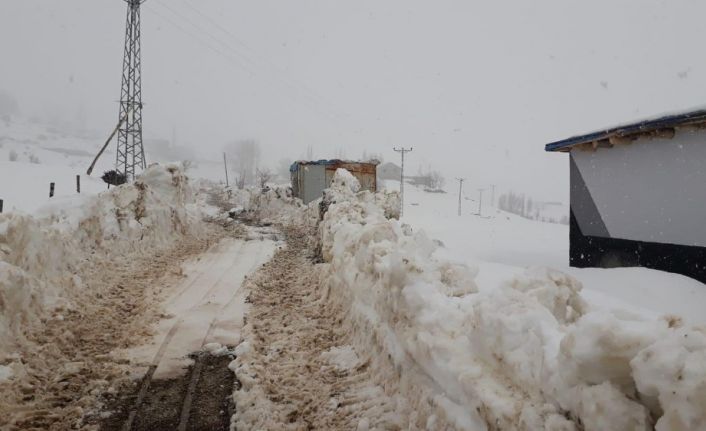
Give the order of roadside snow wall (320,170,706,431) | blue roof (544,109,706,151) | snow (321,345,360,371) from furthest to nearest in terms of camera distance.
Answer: blue roof (544,109,706,151)
snow (321,345,360,371)
roadside snow wall (320,170,706,431)

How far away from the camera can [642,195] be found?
922 cm

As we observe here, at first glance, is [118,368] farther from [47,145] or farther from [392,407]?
[47,145]

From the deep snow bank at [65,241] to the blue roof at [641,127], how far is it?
10889 mm

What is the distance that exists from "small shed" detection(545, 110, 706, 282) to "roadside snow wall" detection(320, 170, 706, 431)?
5.77m

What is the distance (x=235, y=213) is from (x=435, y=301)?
26.6 m

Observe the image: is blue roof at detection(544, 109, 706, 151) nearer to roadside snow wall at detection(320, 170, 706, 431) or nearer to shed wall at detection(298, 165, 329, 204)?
roadside snow wall at detection(320, 170, 706, 431)

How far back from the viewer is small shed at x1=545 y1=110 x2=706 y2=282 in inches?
314

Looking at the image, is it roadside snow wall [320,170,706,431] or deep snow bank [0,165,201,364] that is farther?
deep snow bank [0,165,201,364]

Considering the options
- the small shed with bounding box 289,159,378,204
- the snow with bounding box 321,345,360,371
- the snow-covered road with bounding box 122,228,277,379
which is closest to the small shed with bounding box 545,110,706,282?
the snow with bounding box 321,345,360,371

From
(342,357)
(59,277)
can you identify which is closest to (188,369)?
(342,357)

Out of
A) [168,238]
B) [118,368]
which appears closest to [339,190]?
[168,238]

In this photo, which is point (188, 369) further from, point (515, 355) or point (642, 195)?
point (642, 195)

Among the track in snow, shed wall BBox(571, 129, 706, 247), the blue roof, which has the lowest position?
the track in snow

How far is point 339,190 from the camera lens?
18656mm
